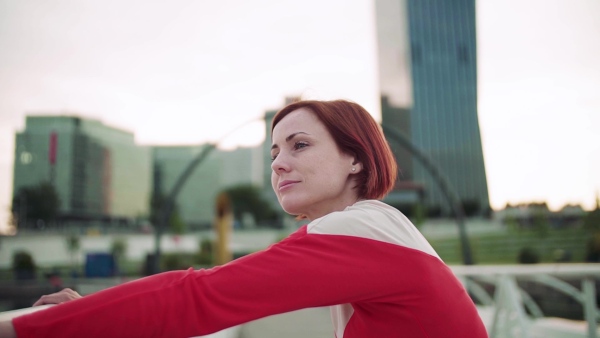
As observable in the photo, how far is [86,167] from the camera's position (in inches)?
2763

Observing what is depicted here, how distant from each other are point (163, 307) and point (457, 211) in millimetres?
18996

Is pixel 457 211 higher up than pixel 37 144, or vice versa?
pixel 37 144

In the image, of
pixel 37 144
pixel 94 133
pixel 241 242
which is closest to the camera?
pixel 37 144

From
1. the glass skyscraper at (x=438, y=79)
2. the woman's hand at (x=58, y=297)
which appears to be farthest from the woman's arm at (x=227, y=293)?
the glass skyscraper at (x=438, y=79)

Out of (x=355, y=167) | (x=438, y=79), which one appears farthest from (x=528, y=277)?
(x=438, y=79)

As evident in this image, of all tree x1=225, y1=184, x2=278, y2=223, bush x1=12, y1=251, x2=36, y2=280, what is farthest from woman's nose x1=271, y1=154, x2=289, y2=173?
tree x1=225, y1=184, x2=278, y2=223

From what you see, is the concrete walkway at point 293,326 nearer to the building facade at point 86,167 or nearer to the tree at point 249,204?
the building facade at point 86,167

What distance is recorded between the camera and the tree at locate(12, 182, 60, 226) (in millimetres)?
46600

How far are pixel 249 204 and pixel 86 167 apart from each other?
29.9 meters

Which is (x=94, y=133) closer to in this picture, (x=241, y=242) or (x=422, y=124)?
(x=241, y=242)

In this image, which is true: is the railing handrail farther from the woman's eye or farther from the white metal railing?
the woman's eye

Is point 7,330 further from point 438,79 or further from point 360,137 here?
point 438,79

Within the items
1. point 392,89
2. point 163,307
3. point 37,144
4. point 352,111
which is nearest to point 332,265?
point 163,307

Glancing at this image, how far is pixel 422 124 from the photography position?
Answer: 303ft
